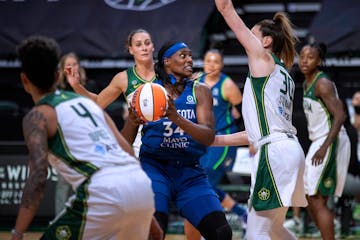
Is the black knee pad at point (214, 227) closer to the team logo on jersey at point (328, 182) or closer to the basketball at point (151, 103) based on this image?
the basketball at point (151, 103)

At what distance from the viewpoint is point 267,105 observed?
20.5 ft

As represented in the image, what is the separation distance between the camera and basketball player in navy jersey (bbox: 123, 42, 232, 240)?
19.6ft

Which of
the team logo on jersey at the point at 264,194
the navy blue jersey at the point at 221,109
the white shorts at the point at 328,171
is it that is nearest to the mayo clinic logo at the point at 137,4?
the navy blue jersey at the point at 221,109

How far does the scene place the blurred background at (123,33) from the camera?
12.7 metres

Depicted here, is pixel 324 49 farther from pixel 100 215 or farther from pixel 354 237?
pixel 100 215

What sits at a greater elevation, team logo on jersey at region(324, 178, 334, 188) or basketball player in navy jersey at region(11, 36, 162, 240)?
basketball player in navy jersey at region(11, 36, 162, 240)

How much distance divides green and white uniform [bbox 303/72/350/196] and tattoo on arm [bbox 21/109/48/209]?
15.9 feet

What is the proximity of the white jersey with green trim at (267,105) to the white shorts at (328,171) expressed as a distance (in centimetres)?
266

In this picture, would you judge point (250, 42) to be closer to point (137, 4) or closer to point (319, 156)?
point (319, 156)

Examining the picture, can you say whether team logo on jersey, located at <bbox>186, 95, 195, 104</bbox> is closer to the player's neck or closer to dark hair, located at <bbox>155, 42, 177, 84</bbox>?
dark hair, located at <bbox>155, 42, 177, 84</bbox>

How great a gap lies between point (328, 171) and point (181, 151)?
326 cm

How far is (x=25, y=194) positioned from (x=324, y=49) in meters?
5.44

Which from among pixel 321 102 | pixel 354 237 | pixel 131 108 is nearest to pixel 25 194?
pixel 131 108

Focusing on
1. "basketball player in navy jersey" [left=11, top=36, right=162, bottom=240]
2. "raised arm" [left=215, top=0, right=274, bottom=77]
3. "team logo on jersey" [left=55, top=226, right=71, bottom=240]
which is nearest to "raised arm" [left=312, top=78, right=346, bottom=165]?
"raised arm" [left=215, top=0, right=274, bottom=77]
